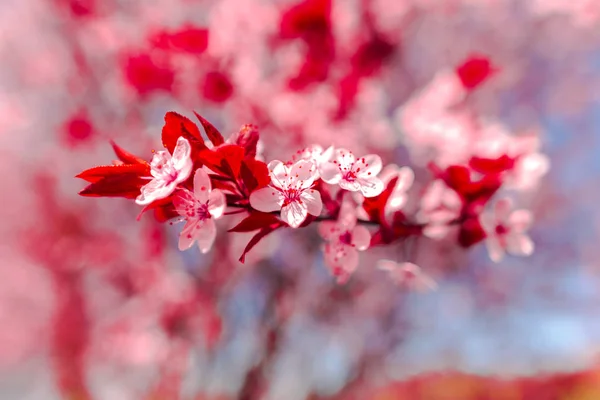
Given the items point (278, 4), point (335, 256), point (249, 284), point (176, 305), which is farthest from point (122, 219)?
point (335, 256)

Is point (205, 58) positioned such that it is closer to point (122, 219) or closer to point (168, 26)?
point (168, 26)

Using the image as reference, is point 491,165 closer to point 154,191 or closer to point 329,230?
point 329,230

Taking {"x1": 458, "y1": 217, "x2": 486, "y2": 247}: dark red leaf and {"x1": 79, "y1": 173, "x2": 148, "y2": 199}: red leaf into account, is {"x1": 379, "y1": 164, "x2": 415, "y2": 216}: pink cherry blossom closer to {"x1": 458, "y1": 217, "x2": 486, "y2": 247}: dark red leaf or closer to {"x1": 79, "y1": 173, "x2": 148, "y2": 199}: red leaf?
{"x1": 458, "y1": 217, "x2": 486, "y2": 247}: dark red leaf

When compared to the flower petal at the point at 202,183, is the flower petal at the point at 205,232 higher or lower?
lower

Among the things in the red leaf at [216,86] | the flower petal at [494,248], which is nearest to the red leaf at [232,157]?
the flower petal at [494,248]

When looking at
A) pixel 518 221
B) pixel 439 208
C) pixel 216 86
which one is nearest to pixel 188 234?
pixel 439 208

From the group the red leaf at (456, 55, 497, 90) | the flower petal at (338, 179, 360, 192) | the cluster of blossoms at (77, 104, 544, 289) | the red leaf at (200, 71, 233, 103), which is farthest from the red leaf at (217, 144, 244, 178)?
the red leaf at (456, 55, 497, 90)

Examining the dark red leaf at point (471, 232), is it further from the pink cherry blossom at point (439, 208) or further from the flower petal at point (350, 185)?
the flower petal at point (350, 185)
